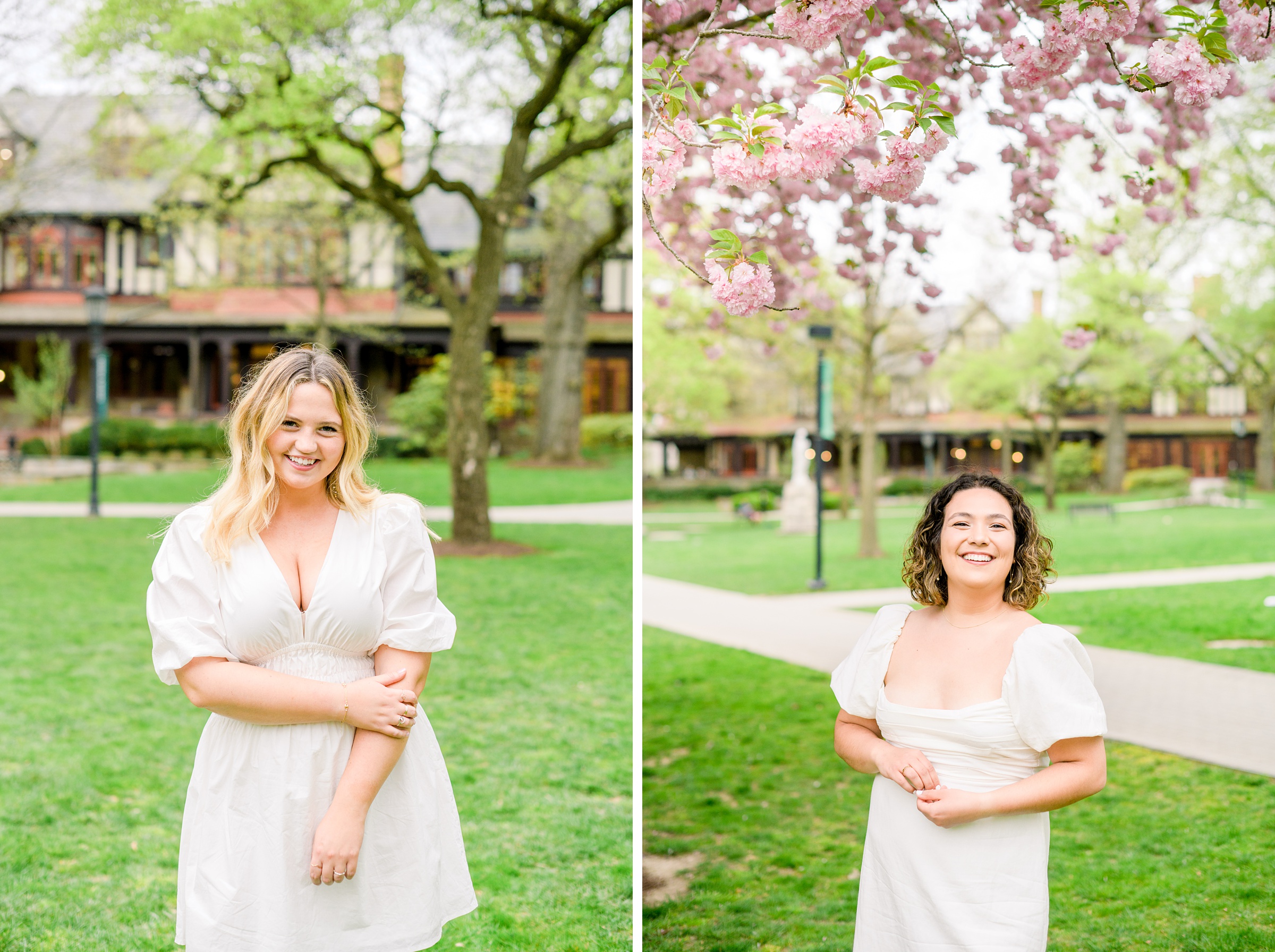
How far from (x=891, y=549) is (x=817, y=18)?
1875 cm

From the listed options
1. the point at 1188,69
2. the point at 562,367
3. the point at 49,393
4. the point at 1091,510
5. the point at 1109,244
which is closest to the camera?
the point at 1188,69

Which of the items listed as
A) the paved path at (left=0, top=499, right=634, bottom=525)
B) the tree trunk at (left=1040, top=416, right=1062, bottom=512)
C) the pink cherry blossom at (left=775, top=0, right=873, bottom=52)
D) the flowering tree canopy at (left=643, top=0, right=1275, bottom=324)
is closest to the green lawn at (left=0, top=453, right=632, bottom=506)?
the paved path at (left=0, top=499, right=634, bottom=525)

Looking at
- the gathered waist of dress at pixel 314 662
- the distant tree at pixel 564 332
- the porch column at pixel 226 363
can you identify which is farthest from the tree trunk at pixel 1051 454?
the gathered waist of dress at pixel 314 662

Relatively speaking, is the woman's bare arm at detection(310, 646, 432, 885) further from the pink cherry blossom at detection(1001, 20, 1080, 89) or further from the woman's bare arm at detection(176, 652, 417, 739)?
the pink cherry blossom at detection(1001, 20, 1080, 89)

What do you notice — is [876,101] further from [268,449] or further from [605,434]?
[605,434]

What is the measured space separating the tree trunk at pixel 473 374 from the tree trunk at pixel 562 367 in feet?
45.5

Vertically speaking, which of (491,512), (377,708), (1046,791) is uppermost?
(377,708)

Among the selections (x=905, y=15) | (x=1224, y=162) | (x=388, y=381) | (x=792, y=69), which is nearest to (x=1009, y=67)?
(x=905, y=15)

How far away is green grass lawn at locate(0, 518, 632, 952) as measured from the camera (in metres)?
4.71

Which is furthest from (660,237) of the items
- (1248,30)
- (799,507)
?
(799,507)

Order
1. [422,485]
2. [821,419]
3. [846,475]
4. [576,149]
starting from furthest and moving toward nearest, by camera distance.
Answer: [846,475], [422,485], [821,419], [576,149]

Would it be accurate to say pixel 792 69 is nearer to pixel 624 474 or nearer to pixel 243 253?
pixel 624 474

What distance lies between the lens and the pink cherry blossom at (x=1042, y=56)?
10.0 feet

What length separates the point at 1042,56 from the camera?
313 cm
